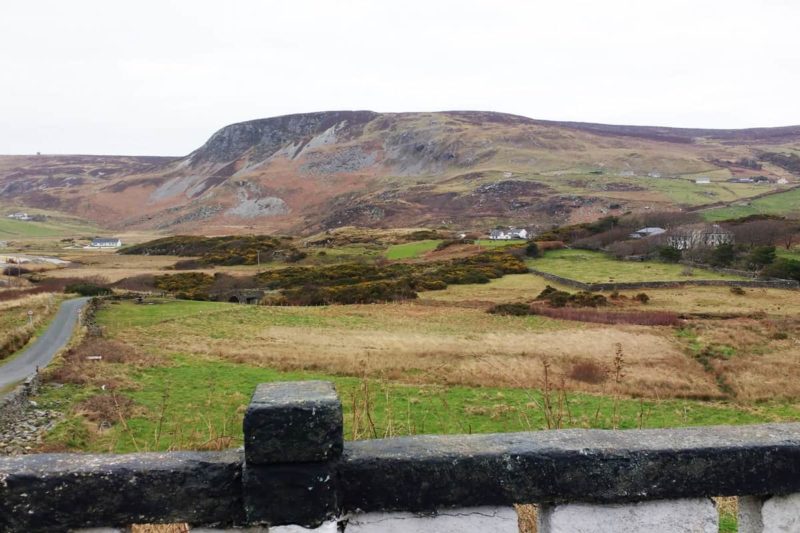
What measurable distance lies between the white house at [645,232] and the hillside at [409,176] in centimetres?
2425

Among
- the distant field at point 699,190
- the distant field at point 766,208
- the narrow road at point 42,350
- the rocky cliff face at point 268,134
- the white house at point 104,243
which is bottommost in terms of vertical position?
the white house at point 104,243

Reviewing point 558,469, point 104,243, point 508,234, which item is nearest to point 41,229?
point 104,243

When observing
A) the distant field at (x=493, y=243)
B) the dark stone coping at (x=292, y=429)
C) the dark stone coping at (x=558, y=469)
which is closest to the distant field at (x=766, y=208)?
the distant field at (x=493, y=243)

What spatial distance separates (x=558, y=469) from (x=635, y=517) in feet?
Answer: 1.54

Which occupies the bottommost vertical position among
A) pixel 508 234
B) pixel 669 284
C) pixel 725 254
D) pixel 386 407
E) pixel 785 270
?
pixel 669 284

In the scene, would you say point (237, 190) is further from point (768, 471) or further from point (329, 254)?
point (768, 471)

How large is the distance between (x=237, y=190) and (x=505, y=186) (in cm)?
7013

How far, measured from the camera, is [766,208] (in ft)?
248

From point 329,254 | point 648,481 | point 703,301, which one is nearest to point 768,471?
point 648,481

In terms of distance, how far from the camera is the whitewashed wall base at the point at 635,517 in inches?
101

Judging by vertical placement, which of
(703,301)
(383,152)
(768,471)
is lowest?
(703,301)

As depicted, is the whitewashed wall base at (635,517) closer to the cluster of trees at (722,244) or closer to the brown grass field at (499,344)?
the brown grass field at (499,344)

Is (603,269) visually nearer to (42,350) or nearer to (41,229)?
(42,350)

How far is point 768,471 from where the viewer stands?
2.59m
